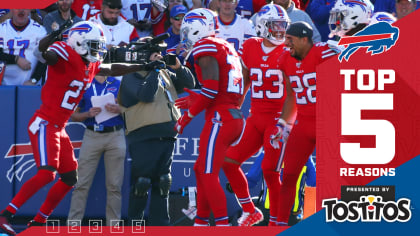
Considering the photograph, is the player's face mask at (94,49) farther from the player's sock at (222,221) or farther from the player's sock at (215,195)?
the player's sock at (222,221)

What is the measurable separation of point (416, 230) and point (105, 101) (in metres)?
3.36

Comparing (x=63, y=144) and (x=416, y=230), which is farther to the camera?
(x=63, y=144)

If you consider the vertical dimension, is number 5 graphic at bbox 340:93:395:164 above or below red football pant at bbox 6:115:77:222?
above

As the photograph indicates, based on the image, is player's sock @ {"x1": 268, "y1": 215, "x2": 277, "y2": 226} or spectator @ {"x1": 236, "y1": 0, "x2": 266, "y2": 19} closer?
player's sock @ {"x1": 268, "y1": 215, "x2": 277, "y2": 226}

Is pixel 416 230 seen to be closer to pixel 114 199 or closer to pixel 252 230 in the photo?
pixel 252 230

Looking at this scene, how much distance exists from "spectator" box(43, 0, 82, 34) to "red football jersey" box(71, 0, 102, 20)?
32 cm

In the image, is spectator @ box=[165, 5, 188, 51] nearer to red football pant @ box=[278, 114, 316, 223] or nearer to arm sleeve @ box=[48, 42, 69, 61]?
arm sleeve @ box=[48, 42, 69, 61]

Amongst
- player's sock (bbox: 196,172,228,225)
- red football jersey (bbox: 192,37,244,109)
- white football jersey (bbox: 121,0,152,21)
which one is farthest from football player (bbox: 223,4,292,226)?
white football jersey (bbox: 121,0,152,21)

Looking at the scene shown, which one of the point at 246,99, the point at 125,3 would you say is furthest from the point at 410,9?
the point at 125,3

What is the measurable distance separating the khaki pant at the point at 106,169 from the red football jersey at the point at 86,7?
210cm

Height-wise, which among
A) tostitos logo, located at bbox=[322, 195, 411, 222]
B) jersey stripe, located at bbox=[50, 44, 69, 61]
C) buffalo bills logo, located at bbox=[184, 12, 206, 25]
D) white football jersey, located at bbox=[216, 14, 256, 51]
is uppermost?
buffalo bills logo, located at bbox=[184, 12, 206, 25]

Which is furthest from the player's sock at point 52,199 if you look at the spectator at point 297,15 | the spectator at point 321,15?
the spectator at point 321,15

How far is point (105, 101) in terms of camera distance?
8.52 metres

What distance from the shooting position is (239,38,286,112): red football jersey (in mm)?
7766
